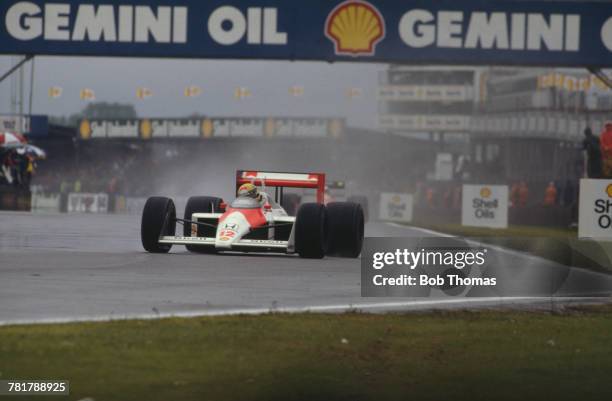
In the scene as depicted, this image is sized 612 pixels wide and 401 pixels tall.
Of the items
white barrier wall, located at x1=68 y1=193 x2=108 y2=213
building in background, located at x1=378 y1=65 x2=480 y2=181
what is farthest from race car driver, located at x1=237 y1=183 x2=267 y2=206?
building in background, located at x1=378 y1=65 x2=480 y2=181

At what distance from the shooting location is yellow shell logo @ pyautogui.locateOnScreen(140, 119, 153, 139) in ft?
293

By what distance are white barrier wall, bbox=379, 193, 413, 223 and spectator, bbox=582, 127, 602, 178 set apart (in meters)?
12.1

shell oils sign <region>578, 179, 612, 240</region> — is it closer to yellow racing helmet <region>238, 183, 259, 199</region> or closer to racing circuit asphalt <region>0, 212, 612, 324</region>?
racing circuit asphalt <region>0, 212, 612, 324</region>

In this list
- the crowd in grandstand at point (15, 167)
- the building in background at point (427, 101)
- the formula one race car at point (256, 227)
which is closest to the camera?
the formula one race car at point (256, 227)

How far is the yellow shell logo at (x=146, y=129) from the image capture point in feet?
293

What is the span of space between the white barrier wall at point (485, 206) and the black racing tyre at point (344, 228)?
62.6 ft

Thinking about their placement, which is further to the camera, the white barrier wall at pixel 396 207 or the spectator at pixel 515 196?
the white barrier wall at pixel 396 207

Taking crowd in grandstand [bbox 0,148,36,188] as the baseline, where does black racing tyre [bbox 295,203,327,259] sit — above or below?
below

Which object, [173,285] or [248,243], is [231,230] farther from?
[173,285]

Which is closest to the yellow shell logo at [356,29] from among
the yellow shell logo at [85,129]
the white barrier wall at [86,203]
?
the white barrier wall at [86,203]

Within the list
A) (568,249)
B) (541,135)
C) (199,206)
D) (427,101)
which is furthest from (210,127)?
(199,206)

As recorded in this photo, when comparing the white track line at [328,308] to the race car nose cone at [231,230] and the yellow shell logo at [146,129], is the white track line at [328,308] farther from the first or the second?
the yellow shell logo at [146,129]

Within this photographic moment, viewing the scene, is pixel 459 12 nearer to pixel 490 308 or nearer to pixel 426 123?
pixel 490 308

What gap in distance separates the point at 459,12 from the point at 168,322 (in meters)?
24.1
